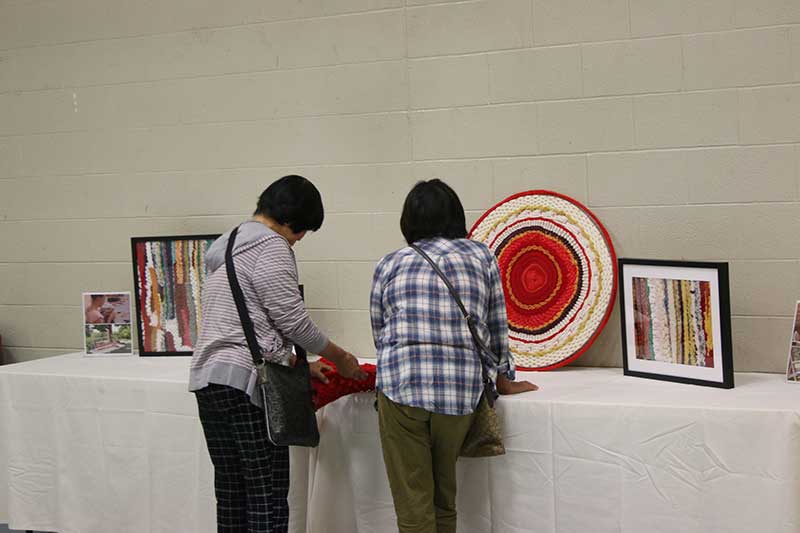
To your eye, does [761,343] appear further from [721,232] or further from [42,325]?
[42,325]

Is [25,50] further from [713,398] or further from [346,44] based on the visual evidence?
[713,398]

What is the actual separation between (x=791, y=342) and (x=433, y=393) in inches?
47.9

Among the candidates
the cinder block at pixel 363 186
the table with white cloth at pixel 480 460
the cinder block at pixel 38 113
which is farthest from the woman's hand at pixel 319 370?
the cinder block at pixel 38 113

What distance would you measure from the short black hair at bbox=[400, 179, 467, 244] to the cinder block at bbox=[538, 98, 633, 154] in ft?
2.39

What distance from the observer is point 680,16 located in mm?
2988

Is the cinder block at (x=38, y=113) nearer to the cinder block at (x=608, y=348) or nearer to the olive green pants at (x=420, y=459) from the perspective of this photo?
the olive green pants at (x=420, y=459)

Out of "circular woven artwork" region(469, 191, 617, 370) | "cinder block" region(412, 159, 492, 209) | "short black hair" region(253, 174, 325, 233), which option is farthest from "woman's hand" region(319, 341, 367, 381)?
"cinder block" region(412, 159, 492, 209)

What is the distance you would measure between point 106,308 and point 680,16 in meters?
2.47

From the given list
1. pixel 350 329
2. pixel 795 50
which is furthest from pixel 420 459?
pixel 795 50

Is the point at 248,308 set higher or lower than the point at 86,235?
lower

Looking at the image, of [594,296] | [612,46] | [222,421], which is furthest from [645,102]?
[222,421]

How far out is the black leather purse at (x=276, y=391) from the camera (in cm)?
248

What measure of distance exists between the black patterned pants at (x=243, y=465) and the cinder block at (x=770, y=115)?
1.84 meters

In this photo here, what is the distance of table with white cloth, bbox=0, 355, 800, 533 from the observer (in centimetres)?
244
